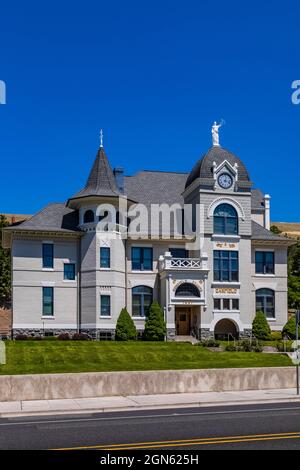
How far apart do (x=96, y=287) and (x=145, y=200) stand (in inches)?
363

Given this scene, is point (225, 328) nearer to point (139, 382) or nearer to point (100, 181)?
point (100, 181)

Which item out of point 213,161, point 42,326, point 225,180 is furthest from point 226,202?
point 42,326

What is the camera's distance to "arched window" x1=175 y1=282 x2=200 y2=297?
1900 inches

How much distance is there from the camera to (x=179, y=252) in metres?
50.8

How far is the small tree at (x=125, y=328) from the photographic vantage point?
46.2 meters

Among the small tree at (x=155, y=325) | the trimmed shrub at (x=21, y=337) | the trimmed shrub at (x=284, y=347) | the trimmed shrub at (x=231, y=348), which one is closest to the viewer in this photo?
the trimmed shrub at (x=231, y=348)

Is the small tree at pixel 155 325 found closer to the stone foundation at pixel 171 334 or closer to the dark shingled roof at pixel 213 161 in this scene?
the stone foundation at pixel 171 334

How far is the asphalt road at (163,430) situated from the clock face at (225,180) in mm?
30720

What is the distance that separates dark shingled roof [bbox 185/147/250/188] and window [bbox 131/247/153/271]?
6.55 meters

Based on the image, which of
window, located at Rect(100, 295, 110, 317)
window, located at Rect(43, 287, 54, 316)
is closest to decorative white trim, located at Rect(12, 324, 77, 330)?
window, located at Rect(43, 287, 54, 316)

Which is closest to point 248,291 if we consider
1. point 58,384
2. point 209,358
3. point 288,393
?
point 209,358

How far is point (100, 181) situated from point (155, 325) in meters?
11.5

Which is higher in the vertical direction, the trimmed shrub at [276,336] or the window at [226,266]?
the window at [226,266]

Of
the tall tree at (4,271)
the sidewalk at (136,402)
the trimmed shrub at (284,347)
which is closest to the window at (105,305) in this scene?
the trimmed shrub at (284,347)
